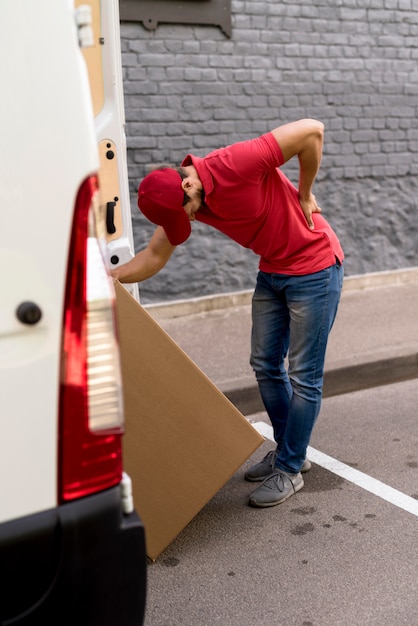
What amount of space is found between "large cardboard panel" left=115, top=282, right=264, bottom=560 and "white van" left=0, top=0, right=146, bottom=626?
4.28 feet

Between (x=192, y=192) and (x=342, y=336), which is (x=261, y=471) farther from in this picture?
(x=342, y=336)

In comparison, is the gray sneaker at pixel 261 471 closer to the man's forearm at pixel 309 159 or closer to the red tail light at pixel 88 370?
the man's forearm at pixel 309 159

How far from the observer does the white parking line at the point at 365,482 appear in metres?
3.80

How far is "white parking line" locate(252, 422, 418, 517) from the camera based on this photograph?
150 inches

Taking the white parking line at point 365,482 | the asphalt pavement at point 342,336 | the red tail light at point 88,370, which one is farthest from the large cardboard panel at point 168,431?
the asphalt pavement at point 342,336

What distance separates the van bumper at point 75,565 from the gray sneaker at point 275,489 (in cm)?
190

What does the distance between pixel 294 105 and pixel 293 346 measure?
417 centimetres

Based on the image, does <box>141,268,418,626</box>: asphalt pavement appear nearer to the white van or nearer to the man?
the man

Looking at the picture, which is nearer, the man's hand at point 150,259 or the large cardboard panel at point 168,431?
the large cardboard panel at point 168,431

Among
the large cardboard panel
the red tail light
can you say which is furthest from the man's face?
the red tail light

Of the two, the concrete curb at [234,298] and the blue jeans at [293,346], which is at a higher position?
the blue jeans at [293,346]

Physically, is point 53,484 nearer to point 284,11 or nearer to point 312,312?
point 312,312

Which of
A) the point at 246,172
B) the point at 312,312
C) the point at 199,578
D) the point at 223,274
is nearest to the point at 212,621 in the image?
the point at 199,578

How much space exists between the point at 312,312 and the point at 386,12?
502cm
